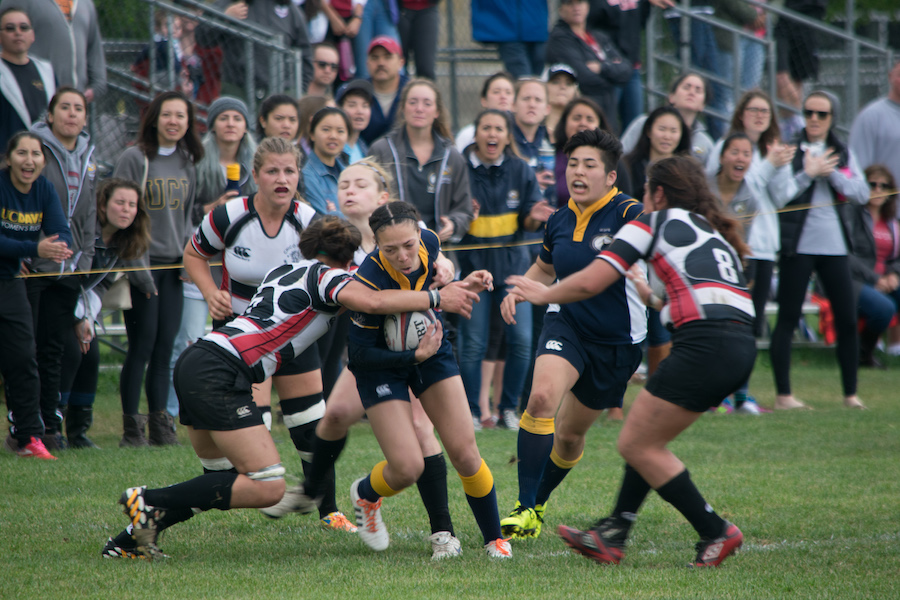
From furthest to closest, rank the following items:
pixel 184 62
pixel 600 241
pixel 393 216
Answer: pixel 184 62, pixel 600 241, pixel 393 216

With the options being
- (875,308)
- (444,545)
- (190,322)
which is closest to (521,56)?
(875,308)

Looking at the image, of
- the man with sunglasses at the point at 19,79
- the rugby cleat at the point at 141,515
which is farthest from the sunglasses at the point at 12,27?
the rugby cleat at the point at 141,515

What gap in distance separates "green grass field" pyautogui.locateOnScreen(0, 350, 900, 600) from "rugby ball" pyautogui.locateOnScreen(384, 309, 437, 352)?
1031 millimetres

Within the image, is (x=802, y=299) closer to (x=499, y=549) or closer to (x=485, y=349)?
(x=485, y=349)

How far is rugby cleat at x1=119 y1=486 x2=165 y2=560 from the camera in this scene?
446 cm

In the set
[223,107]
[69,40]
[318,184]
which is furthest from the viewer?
[69,40]

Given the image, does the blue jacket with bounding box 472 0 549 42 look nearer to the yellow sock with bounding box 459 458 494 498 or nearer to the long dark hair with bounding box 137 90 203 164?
the long dark hair with bounding box 137 90 203 164

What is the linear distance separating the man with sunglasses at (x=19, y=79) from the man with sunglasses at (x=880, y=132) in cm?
784

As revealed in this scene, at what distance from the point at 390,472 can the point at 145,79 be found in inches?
261

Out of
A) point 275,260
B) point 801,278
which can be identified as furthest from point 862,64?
point 275,260

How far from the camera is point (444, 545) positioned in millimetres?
4730

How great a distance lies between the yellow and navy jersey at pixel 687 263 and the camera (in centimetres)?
438

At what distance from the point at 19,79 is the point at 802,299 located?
271 inches

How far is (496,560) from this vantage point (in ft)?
15.2
